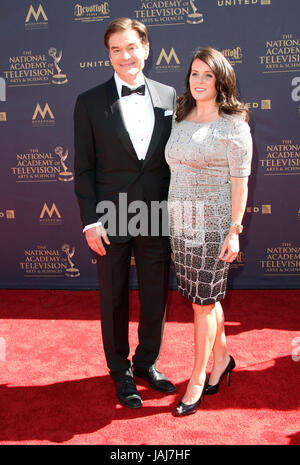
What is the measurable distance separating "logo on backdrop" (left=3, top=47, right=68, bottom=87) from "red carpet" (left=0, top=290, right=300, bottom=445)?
1.90 meters

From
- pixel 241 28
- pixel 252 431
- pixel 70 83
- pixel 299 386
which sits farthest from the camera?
pixel 70 83

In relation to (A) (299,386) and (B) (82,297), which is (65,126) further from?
(A) (299,386)

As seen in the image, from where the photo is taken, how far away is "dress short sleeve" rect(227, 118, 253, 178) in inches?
64.6

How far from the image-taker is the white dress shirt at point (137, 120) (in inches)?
74.6

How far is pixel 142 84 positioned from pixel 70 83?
1798mm

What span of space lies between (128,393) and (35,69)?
2737mm

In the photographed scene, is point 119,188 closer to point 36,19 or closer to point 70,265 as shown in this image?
point 70,265

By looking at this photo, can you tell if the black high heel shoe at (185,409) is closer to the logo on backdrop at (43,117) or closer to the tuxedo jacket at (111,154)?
the tuxedo jacket at (111,154)

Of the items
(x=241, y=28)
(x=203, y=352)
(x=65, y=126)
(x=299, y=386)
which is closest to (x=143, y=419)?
(x=203, y=352)

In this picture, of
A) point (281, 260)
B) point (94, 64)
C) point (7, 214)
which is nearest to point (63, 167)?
point (7, 214)

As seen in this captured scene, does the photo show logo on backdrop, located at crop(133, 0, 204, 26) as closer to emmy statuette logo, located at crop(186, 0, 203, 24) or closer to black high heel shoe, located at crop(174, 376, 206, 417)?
emmy statuette logo, located at crop(186, 0, 203, 24)

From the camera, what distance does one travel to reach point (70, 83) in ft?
11.4

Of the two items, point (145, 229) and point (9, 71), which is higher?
point (9, 71)

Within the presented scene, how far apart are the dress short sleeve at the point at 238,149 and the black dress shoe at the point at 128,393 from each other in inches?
45.7
